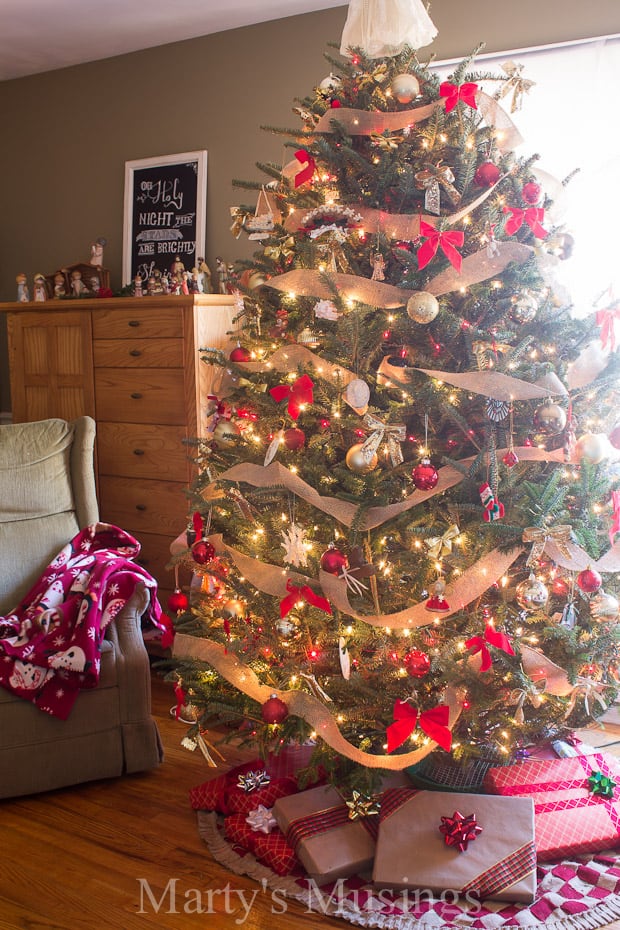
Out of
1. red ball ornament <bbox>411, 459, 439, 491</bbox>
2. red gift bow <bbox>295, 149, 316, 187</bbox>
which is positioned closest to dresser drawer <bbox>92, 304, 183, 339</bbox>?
red gift bow <bbox>295, 149, 316, 187</bbox>

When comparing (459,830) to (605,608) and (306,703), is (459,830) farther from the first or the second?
(605,608)

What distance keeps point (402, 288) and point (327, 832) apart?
4.30 feet

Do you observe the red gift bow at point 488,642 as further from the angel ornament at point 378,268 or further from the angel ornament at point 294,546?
the angel ornament at point 378,268

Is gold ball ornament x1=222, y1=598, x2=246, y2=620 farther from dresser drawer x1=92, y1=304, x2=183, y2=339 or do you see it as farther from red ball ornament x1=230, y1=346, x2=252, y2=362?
dresser drawer x1=92, y1=304, x2=183, y2=339

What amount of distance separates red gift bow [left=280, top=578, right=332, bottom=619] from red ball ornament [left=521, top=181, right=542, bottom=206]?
1027 millimetres

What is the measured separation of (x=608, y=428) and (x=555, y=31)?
1704 millimetres

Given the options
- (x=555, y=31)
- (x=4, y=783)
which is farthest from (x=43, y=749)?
(x=555, y=31)

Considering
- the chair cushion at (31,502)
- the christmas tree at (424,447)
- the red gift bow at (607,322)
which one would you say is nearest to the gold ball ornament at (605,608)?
the christmas tree at (424,447)

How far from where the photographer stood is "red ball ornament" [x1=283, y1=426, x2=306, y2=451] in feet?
6.51

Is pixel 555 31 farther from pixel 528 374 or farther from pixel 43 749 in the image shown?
pixel 43 749

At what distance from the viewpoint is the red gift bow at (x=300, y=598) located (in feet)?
6.39

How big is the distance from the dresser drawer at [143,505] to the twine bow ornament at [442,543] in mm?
1686

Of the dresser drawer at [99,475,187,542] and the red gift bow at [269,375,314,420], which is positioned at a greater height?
the red gift bow at [269,375,314,420]

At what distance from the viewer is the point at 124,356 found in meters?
3.51
